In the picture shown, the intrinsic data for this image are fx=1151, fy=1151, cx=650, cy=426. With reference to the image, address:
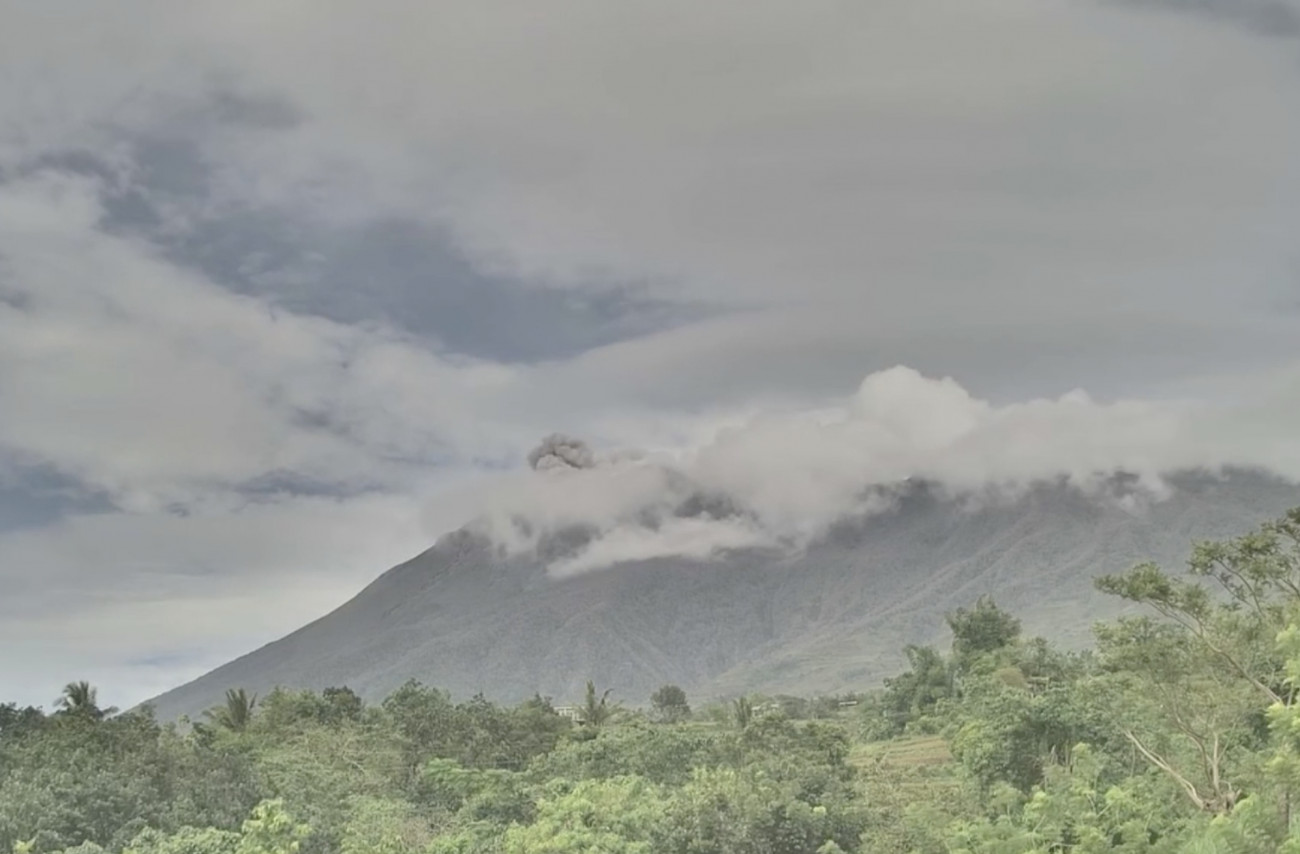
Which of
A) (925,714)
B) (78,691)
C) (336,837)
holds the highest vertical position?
(78,691)

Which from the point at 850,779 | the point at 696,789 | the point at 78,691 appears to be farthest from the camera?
the point at 78,691

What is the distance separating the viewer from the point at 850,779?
3281 cm

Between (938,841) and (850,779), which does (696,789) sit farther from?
(850,779)

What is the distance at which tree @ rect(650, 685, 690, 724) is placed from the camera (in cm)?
8835

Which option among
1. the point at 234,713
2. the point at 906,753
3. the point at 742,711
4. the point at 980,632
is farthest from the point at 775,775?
the point at 980,632

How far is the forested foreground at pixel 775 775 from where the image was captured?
17.9m

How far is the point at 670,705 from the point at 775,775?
65.2m

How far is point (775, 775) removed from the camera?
29047 mm

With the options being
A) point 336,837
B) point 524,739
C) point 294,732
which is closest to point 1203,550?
point 336,837

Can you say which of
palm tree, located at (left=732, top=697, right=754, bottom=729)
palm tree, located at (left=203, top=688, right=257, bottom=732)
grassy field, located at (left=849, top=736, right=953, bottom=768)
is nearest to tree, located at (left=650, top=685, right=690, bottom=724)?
grassy field, located at (left=849, top=736, right=953, bottom=768)

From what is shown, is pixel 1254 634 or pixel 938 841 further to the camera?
pixel 938 841

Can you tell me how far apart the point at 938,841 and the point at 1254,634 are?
738 centimetres

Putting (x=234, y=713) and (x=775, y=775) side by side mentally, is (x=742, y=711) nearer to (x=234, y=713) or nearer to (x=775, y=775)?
(x=234, y=713)

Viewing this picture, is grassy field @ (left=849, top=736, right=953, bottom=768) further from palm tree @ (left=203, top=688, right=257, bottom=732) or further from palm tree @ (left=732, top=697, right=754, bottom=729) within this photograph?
palm tree @ (left=203, top=688, right=257, bottom=732)
